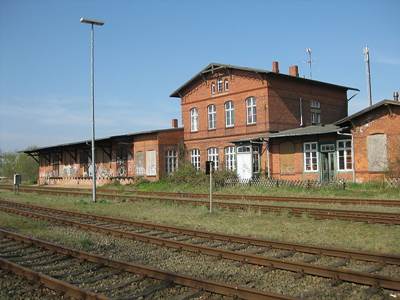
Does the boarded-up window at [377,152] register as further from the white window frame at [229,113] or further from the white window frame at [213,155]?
the white window frame at [213,155]

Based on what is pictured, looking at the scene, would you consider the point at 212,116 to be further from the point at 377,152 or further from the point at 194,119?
the point at 377,152

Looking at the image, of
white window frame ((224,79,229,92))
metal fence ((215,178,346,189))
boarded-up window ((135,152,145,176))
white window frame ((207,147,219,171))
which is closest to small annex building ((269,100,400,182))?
metal fence ((215,178,346,189))

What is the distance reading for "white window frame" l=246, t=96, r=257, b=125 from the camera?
34.6m

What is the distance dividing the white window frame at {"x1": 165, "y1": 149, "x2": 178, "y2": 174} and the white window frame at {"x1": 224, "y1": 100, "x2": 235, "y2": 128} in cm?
595

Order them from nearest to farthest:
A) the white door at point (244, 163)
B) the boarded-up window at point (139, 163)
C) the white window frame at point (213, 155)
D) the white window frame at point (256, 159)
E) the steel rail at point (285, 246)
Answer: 1. the steel rail at point (285, 246)
2. the white door at point (244, 163)
3. the white window frame at point (256, 159)
4. the white window frame at point (213, 155)
5. the boarded-up window at point (139, 163)

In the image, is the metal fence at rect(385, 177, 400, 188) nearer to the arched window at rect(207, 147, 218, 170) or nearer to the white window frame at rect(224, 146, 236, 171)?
the white window frame at rect(224, 146, 236, 171)

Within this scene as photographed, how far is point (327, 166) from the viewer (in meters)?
28.9

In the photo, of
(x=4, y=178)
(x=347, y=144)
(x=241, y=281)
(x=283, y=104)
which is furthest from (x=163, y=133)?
(x=4, y=178)

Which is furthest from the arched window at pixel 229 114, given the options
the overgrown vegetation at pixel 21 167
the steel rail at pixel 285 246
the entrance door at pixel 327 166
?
the overgrown vegetation at pixel 21 167

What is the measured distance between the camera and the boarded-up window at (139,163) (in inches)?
1581

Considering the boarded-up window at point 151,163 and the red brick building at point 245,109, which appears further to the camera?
the boarded-up window at point 151,163

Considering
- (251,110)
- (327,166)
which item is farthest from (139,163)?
(327,166)

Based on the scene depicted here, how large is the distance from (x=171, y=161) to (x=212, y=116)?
543cm

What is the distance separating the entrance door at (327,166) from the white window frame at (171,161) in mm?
14362
